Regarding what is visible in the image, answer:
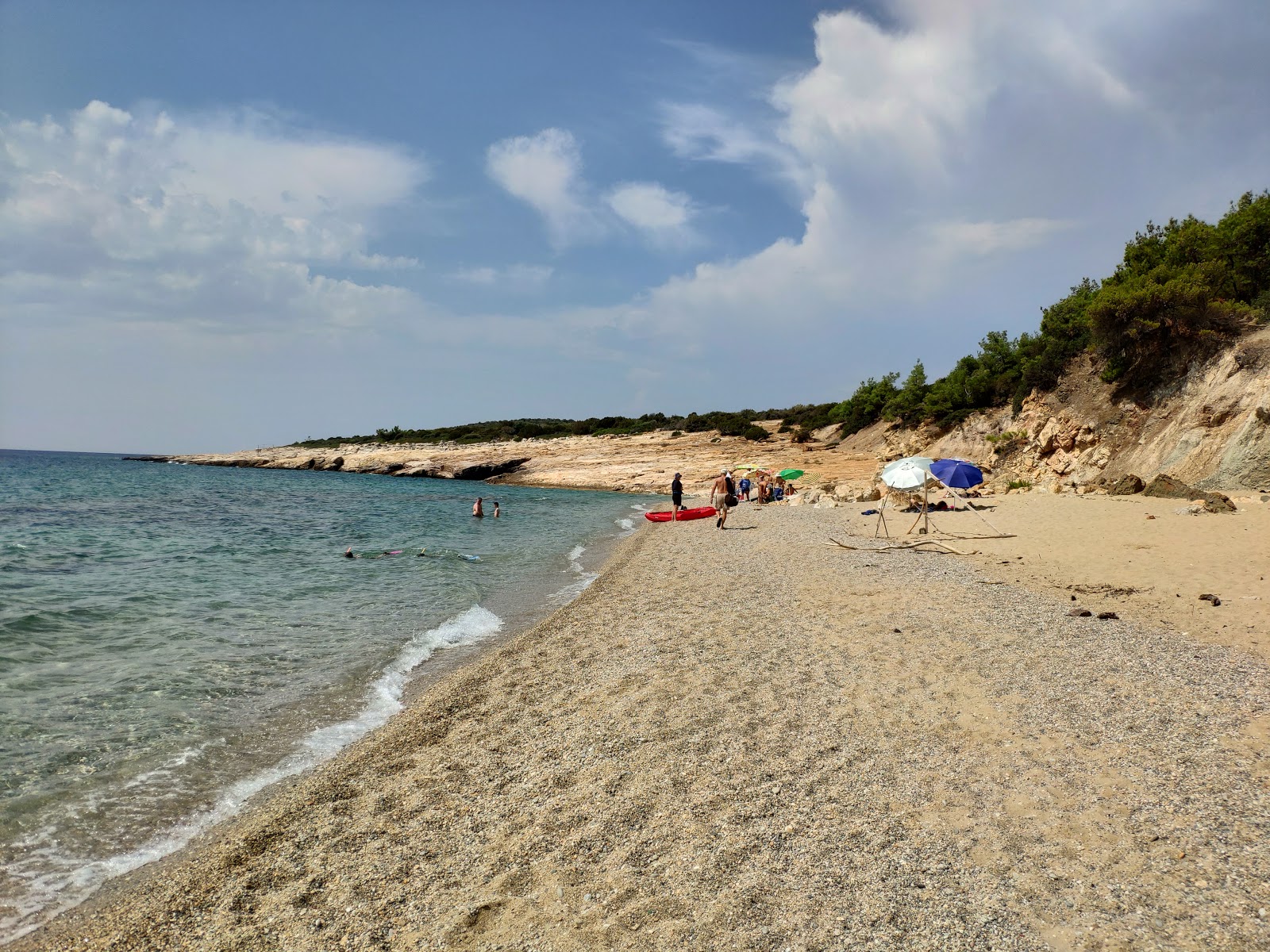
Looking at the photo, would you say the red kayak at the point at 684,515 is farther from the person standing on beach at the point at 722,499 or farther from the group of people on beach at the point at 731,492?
the person standing on beach at the point at 722,499

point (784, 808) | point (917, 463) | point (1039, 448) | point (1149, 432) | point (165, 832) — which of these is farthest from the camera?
point (1039, 448)

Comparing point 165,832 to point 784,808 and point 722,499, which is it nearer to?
point 784,808

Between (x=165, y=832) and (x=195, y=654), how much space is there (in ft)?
17.4

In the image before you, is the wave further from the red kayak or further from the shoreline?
the red kayak

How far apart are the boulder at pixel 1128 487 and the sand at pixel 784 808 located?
1488 cm

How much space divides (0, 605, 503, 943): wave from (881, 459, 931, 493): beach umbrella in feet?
43.6

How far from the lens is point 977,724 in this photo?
21.0ft

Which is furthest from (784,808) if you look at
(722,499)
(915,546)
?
(722,499)

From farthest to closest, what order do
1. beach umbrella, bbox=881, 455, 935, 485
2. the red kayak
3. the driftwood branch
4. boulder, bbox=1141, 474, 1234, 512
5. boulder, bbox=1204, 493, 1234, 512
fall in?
the red kayak → beach umbrella, bbox=881, 455, 935, 485 → boulder, bbox=1141, 474, 1234, 512 → boulder, bbox=1204, 493, 1234, 512 → the driftwood branch

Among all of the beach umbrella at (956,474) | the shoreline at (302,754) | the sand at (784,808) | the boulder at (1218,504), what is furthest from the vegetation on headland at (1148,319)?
the shoreline at (302,754)

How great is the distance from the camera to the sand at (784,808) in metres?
3.90

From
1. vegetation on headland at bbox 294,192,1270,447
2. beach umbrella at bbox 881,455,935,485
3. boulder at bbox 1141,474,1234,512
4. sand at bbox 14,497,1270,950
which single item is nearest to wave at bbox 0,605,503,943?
sand at bbox 14,497,1270,950

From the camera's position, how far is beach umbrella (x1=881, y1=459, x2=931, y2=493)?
17.6 m

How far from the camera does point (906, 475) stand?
17.9 m
